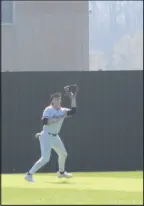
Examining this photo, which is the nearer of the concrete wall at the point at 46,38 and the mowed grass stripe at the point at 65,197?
the mowed grass stripe at the point at 65,197

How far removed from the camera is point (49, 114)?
41.3 feet

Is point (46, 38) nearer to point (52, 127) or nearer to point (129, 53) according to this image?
point (129, 53)

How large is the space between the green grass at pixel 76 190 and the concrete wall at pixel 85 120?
2.28 meters

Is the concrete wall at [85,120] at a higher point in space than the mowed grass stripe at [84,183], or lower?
higher

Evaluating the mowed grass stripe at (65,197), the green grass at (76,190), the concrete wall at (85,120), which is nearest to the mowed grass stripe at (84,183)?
the green grass at (76,190)

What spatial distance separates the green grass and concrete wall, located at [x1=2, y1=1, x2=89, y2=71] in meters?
9.74

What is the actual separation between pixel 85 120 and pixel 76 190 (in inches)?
204

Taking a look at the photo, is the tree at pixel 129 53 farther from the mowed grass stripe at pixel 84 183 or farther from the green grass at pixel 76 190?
the mowed grass stripe at pixel 84 183

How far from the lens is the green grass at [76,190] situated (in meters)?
9.80

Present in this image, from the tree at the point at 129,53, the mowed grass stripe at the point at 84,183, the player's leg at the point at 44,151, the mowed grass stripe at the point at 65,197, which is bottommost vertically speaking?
the mowed grass stripe at the point at 84,183

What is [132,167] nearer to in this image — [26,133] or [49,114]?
[26,133]

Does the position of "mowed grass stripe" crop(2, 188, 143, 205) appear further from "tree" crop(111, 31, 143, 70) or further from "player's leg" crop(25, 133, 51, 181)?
"tree" crop(111, 31, 143, 70)

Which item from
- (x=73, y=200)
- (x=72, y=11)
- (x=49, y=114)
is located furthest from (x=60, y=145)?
(x=72, y=11)

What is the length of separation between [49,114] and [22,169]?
3.78 meters
